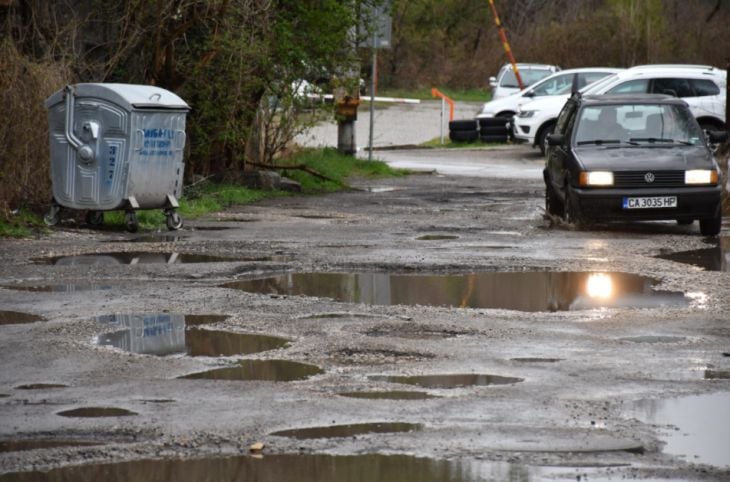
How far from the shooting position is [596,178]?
54.4 ft

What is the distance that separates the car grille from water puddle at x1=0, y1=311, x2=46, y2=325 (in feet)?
27.7

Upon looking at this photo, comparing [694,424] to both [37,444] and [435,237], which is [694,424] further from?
[435,237]

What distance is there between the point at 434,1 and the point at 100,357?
50396 mm

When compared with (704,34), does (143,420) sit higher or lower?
lower

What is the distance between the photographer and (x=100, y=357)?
27.5 feet

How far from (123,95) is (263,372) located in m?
8.00

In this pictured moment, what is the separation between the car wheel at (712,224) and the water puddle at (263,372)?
9343 millimetres

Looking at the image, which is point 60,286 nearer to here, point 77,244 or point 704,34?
point 77,244

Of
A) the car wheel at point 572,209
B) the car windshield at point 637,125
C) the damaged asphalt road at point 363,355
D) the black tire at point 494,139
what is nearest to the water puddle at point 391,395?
the damaged asphalt road at point 363,355

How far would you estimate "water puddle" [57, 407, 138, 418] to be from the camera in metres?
6.84

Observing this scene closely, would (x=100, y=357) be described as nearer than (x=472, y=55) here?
Yes

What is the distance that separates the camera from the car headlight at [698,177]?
16.6 meters

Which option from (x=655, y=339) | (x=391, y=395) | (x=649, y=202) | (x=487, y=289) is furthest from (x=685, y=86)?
(x=391, y=395)

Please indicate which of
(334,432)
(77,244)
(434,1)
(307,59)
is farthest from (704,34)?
(334,432)
